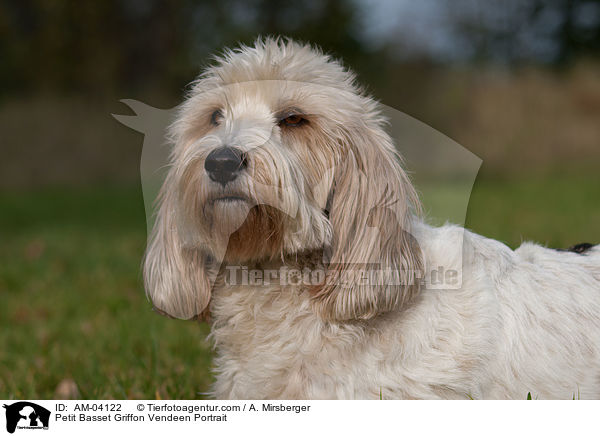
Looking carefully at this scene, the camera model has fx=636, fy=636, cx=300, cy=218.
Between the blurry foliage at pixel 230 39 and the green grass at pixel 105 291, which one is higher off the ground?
the blurry foliage at pixel 230 39

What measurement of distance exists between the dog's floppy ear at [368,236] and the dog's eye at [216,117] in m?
0.55

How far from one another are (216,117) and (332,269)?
2.72 ft

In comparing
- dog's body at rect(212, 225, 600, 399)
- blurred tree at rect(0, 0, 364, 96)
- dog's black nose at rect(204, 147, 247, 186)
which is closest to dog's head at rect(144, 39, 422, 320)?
dog's black nose at rect(204, 147, 247, 186)

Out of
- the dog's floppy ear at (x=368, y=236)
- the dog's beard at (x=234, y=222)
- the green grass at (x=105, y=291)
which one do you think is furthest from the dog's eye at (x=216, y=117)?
the green grass at (x=105, y=291)

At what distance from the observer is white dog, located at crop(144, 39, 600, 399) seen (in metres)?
2.44

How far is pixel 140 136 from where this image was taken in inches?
199

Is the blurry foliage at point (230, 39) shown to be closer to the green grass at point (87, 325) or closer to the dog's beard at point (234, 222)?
the green grass at point (87, 325)

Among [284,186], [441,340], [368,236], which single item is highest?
[284,186]

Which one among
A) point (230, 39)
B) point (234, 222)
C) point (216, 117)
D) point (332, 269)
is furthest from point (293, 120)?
point (230, 39)

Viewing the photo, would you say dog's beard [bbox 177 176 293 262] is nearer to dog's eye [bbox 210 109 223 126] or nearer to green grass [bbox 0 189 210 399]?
dog's eye [bbox 210 109 223 126]

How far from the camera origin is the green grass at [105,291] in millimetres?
3898

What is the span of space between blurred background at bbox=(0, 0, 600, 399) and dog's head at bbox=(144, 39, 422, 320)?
0.53 m

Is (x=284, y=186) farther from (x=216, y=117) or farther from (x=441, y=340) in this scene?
(x=441, y=340)
